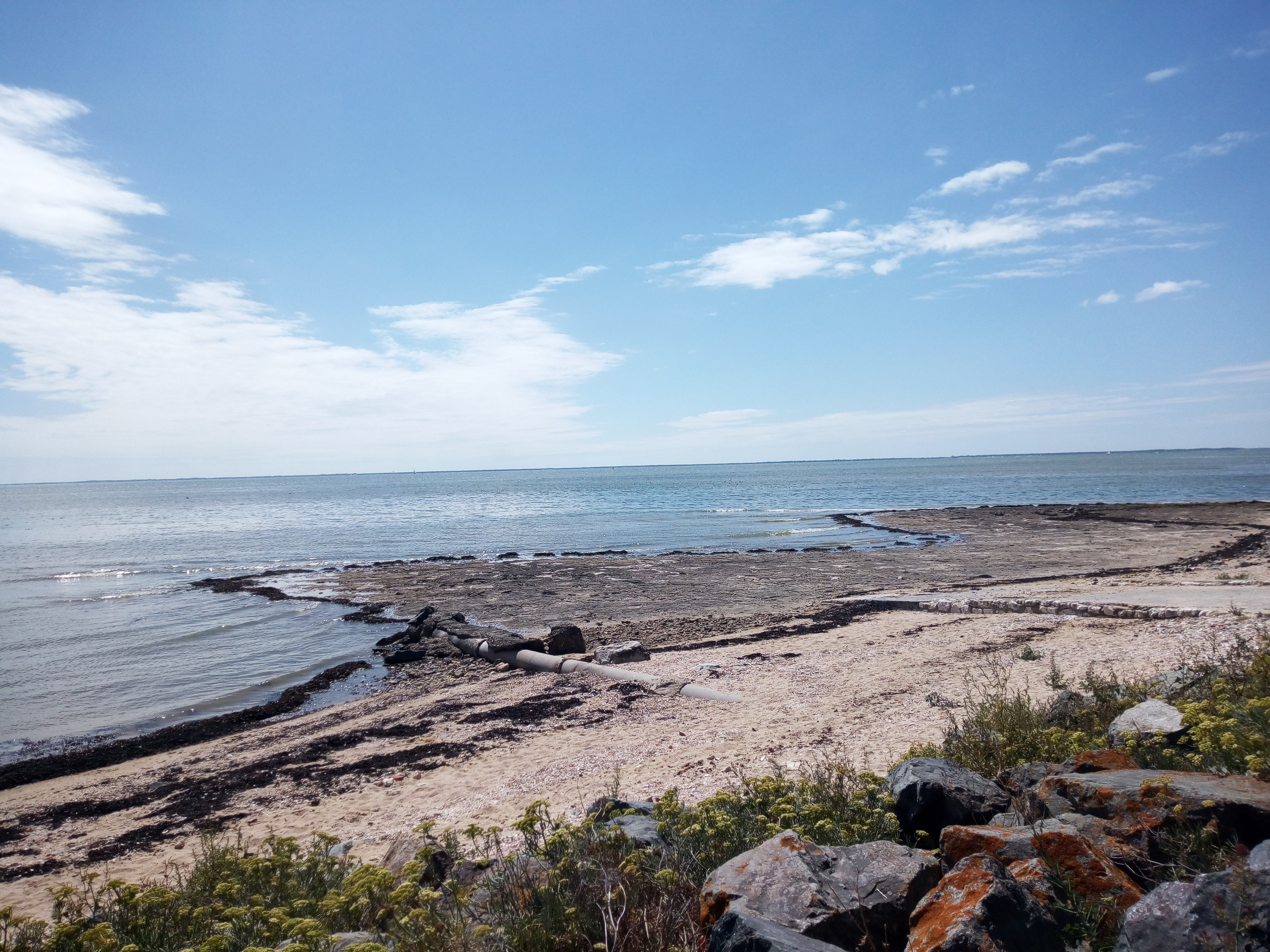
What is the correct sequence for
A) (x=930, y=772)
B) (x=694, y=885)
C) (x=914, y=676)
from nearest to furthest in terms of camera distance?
(x=694, y=885), (x=930, y=772), (x=914, y=676)

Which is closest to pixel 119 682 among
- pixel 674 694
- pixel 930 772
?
pixel 674 694

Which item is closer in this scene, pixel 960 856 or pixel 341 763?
pixel 960 856

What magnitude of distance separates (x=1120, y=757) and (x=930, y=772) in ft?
3.94

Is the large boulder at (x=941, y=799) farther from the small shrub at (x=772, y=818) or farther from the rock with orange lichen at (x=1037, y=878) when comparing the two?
the rock with orange lichen at (x=1037, y=878)

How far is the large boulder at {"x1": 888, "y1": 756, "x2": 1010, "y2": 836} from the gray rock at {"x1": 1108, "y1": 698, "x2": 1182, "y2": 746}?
1.47 meters

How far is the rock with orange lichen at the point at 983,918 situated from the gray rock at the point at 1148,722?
3085mm

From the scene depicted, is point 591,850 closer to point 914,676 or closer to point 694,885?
point 694,885

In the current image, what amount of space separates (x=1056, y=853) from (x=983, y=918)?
2.60 ft

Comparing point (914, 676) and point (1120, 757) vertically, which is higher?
point (1120, 757)

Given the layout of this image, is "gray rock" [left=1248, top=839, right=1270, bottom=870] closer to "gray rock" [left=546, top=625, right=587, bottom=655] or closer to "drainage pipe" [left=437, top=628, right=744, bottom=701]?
"drainage pipe" [left=437, top=628, right=744, bottom=701]

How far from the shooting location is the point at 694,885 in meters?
4.01

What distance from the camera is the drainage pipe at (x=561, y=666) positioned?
11.8 metres

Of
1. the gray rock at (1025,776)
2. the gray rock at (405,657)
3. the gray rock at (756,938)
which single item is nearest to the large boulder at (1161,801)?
the gray rock at (1025,776)

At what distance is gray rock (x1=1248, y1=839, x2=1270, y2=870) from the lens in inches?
102
